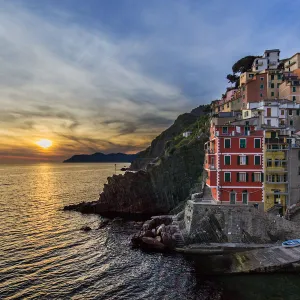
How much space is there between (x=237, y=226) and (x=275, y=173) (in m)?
11.0

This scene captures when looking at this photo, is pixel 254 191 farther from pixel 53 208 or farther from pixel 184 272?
pixel 53 208

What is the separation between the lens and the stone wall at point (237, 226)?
4519cm

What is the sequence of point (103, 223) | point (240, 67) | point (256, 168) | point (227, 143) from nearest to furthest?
1. point (256, 168)
2. point (227, 143)
3. point (103, 223)
4. point (240, 67)

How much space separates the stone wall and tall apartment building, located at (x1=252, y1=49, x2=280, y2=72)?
6565cm

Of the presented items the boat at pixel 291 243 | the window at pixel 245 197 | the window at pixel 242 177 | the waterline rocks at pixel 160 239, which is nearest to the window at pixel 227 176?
the window at pixel 242 177

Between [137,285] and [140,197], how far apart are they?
4656 cm

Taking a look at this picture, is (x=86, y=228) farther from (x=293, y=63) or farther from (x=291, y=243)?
(x=293, y=63)

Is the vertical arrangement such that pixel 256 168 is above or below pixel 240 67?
below

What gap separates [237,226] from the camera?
45.9 m

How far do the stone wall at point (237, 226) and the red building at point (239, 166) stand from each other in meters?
2.73

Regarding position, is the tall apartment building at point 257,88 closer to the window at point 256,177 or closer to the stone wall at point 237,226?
the window at point 256,177

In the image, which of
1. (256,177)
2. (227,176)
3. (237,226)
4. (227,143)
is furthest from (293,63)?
(237,226)

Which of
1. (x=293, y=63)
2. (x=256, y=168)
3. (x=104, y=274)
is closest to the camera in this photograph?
(x=104, y=274)

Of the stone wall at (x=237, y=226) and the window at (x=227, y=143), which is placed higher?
the window at (x=227, y=143)
